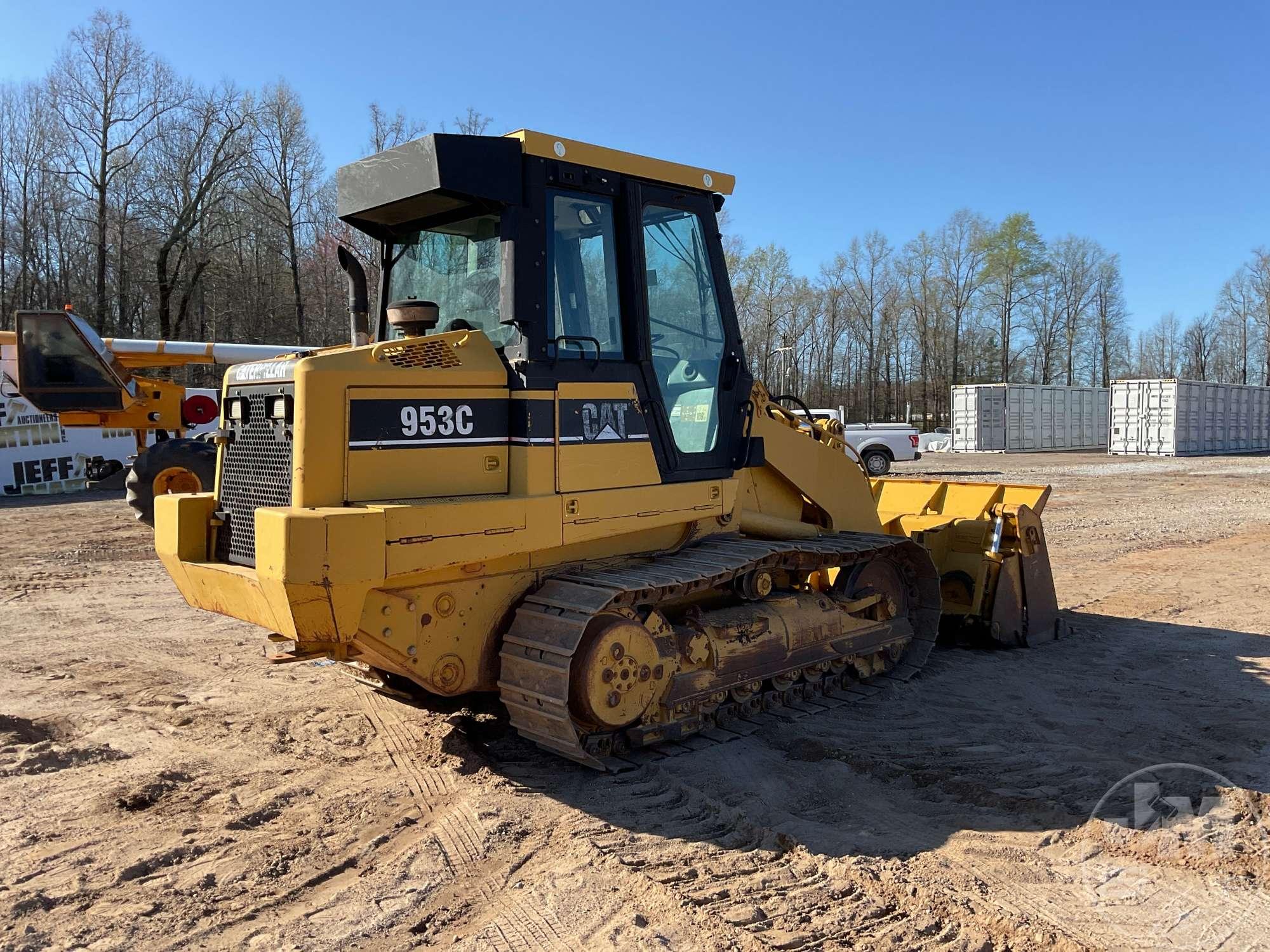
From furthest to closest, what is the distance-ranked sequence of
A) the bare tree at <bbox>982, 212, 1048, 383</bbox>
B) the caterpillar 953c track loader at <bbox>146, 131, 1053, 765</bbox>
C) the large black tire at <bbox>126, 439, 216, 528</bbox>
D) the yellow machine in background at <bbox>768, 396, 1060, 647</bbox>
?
the bare tree at <bbox>982, 212, 1048, 383</bbox>, the large black tire at <bbox>126, 439, 216, 528</bbox>, the yellow machine in background at <bbox>768, 396, 1060, 647</bbox>, the caterpillar 953c track loader at <bbox>146, 131, 1053, 765</bbox>

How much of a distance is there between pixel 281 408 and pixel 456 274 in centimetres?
130

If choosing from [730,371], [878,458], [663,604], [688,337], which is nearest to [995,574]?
[730,371]

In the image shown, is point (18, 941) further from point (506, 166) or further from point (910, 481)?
point (910, 481)

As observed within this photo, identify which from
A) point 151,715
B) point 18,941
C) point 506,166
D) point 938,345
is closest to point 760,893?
point 18,941

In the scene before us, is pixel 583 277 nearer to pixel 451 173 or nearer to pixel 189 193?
pixel 451 173

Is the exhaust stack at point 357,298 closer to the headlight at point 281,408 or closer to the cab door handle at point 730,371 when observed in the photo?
the headlight at point 281,408

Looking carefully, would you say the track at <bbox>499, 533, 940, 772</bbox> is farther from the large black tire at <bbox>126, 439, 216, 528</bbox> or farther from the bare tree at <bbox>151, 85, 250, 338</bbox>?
the bare tree at <bbox>151, 85, 250, 338</bbox>

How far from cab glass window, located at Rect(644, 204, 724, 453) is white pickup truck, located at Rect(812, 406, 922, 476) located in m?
19.1

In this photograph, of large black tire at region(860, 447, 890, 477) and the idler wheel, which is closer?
the idler wheel

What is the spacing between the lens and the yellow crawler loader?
427cm

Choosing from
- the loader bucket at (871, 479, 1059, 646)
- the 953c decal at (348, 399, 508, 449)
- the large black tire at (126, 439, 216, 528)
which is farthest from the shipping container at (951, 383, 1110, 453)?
the 953c decal at (348, 399, 508, 449)

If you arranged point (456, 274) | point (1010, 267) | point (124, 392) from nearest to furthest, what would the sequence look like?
point (456, 274) → point (124, 392) → point (1010, 267)

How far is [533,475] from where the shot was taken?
183 inches

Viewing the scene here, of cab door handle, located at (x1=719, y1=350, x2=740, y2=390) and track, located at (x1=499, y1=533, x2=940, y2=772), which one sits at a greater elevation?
cab door handle, located at (x1=719, y1=350, x2=740, y2=390)
